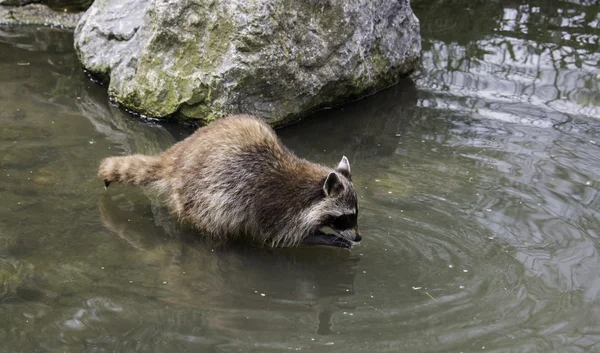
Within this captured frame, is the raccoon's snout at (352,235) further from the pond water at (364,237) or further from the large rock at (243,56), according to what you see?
the large rock at (243,56)

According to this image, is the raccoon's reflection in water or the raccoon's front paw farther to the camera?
the raccoon's front paw

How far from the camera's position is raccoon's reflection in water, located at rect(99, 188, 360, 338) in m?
4.70

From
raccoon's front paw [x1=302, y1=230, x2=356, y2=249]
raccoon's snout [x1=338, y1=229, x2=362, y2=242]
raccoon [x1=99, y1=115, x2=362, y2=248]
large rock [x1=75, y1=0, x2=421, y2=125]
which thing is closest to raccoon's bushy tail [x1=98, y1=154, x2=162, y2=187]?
raccoon [x1=99, y1=115, x2=362, y2=248]

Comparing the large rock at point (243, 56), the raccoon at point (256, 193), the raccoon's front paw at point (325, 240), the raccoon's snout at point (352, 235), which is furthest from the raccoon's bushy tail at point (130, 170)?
the raccoon's snout at point (352, 235)

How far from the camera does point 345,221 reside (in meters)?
5.58

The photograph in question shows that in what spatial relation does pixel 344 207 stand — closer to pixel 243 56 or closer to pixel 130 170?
pixel 130 170

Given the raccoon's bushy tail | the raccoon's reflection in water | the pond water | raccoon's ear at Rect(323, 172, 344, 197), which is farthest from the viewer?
the raccoon's bushy tail

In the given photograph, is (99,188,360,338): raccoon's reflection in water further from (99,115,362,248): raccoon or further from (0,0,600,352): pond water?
(99,115,362,248): raccoon

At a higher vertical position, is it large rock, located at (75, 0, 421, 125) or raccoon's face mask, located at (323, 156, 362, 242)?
large rock, located at (75, 0, 421, 125)

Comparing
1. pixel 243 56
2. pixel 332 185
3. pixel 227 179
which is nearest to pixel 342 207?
pixel 332 185

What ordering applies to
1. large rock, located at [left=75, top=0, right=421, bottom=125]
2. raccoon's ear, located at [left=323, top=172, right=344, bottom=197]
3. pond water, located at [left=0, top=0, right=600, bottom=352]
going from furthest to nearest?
large rock, located at [left=75, top=0, right=421, bottom=125] → raccoon's ear, located at [left=323, top=172, right=344, bottom=197] → pond water, located at [left=0, top=0, right=600, bottom=352]

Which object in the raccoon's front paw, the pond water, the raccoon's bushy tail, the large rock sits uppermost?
the large rock

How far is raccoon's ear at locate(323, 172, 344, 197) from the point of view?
17.9 ft

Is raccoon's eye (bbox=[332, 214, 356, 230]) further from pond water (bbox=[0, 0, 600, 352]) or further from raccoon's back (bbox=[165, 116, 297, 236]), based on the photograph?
raccoon's back (bbox=[165, 116, 297, 236])
